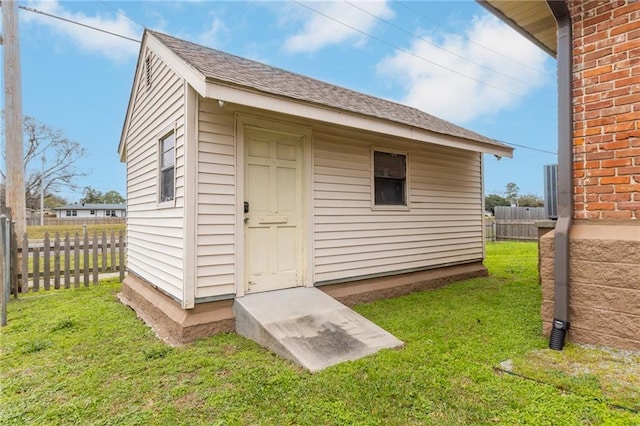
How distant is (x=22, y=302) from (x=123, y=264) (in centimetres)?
190

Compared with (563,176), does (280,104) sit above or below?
above

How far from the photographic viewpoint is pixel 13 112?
678cm

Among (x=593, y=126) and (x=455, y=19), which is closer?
(x=593, y=126)

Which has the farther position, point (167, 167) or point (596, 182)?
point (167, 167)

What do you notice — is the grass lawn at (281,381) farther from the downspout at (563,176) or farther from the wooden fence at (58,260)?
the wooden fence at (58,260)

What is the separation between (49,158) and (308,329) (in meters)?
40.6

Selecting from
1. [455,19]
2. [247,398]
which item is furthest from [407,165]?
[455,19]

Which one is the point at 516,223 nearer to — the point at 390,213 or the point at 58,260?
the point at 390,213

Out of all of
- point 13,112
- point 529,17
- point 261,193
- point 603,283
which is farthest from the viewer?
point 13,112

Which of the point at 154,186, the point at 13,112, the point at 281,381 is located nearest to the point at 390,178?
the point at 154,186

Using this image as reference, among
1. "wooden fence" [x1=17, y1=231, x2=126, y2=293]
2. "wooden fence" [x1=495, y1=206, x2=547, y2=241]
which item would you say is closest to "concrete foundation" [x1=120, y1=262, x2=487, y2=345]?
"wooden fence" [x1=17, y1=231, x2=126, y2=293]

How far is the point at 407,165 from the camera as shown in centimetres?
607

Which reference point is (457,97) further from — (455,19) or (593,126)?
(593,126)

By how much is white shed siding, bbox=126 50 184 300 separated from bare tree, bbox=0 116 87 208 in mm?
33178
